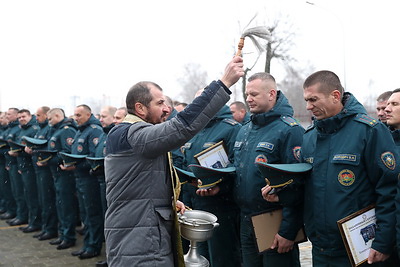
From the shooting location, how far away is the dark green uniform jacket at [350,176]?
9.88ft

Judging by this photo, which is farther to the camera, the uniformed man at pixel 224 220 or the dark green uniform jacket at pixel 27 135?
the dark green uniform jacket at pixel 27 135

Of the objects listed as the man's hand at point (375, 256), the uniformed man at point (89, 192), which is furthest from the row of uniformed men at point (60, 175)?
the man's hand at point (375, 256)

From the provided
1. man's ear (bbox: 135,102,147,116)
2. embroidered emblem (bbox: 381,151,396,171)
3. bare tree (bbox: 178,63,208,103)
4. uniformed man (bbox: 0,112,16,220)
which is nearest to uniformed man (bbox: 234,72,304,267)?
embroidered emblem (bbox: 381,151,396,171)

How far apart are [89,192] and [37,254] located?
1.41 m

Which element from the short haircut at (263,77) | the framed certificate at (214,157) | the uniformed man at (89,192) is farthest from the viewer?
the uniformed man at (89,192)

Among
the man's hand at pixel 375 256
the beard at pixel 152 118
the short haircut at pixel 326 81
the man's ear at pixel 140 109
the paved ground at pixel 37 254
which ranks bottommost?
the paved ground at pixel 37 254

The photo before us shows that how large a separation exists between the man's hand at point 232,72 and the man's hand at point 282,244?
1686 millimetres

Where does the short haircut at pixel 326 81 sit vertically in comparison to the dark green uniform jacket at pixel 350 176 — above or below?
above

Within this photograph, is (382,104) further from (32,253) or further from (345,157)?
(32,253)

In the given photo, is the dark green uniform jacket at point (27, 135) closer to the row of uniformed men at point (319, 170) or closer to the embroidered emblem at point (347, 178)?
the row of uniformed men at point (319, 170)

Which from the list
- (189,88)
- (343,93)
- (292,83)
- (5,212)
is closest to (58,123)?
(5,212)

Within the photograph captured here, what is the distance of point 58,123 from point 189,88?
2061 inches

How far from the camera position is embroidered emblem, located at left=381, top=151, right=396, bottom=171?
3.00 meters

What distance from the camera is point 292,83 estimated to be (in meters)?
47.2
